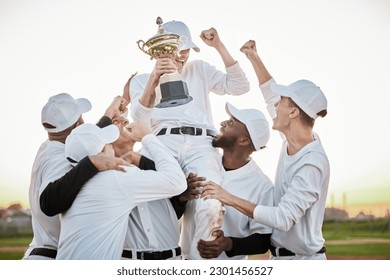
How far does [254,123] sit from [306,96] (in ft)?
1.13

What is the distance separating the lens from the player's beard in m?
4.18

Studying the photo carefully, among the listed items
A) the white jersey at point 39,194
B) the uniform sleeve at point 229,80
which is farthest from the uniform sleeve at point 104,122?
the uniform sleeve at point 229,80

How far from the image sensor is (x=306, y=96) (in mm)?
3990

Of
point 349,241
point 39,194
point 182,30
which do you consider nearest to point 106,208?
point 39,194

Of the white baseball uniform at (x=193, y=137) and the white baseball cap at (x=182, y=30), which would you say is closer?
the white baseball uniform at (x=193, y=137)

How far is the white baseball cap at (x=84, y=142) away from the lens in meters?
3.77

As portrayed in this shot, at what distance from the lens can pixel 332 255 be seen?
15.4 ft

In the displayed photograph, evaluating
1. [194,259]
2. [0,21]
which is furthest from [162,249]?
[0,21]

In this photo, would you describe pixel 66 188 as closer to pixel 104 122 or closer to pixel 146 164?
pixel 146 164

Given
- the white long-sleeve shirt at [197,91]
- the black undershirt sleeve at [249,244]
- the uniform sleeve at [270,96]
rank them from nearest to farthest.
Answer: the black undershirt sleeve at [249,244] < the white long-sleeve shirt at [197,91] < the uniform sleeve at [270,96]

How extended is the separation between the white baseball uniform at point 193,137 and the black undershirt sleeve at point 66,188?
1.20 feet

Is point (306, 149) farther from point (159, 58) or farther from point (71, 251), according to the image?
point (71, 251)

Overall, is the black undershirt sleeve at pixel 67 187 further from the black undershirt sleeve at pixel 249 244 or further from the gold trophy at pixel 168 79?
the black undershirt sleeve at pixel 249 244
